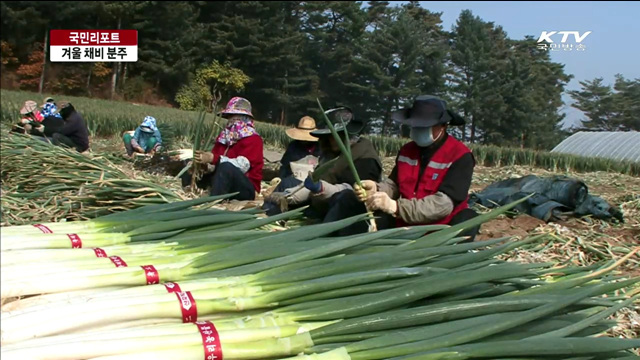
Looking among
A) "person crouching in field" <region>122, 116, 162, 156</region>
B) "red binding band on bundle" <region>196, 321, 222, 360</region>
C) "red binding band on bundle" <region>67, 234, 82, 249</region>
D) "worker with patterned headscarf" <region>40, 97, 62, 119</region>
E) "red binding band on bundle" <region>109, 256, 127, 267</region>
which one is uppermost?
"worker with patterned headscarf" <region>40, 97, 62, 119</region>

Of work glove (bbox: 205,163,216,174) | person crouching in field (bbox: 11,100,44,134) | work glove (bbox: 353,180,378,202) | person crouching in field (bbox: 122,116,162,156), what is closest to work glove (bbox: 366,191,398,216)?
work glove (bbox: 353,180,378,202)

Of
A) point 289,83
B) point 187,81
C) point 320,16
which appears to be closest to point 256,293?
point 187,81

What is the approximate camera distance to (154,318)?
1271 millimetres

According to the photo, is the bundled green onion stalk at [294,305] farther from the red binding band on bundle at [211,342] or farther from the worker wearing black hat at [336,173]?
the worker wearing black hat at [336,173]

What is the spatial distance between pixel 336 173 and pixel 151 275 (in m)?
2.52

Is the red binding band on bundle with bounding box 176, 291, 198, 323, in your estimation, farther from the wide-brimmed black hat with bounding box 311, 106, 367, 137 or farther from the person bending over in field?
the person bending over in field

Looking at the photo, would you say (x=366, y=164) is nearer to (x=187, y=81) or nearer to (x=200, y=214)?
(x=200, y=214)

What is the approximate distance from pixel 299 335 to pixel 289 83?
2827cm

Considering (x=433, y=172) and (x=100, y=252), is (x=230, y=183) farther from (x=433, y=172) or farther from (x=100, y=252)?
(x=100, y=252)

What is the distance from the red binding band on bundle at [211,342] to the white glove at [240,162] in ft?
11.5

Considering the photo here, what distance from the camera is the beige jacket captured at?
299cm

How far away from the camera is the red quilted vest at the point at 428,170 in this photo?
10.3ft

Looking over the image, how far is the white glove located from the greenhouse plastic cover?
39.4 ft

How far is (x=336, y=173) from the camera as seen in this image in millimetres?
3873
